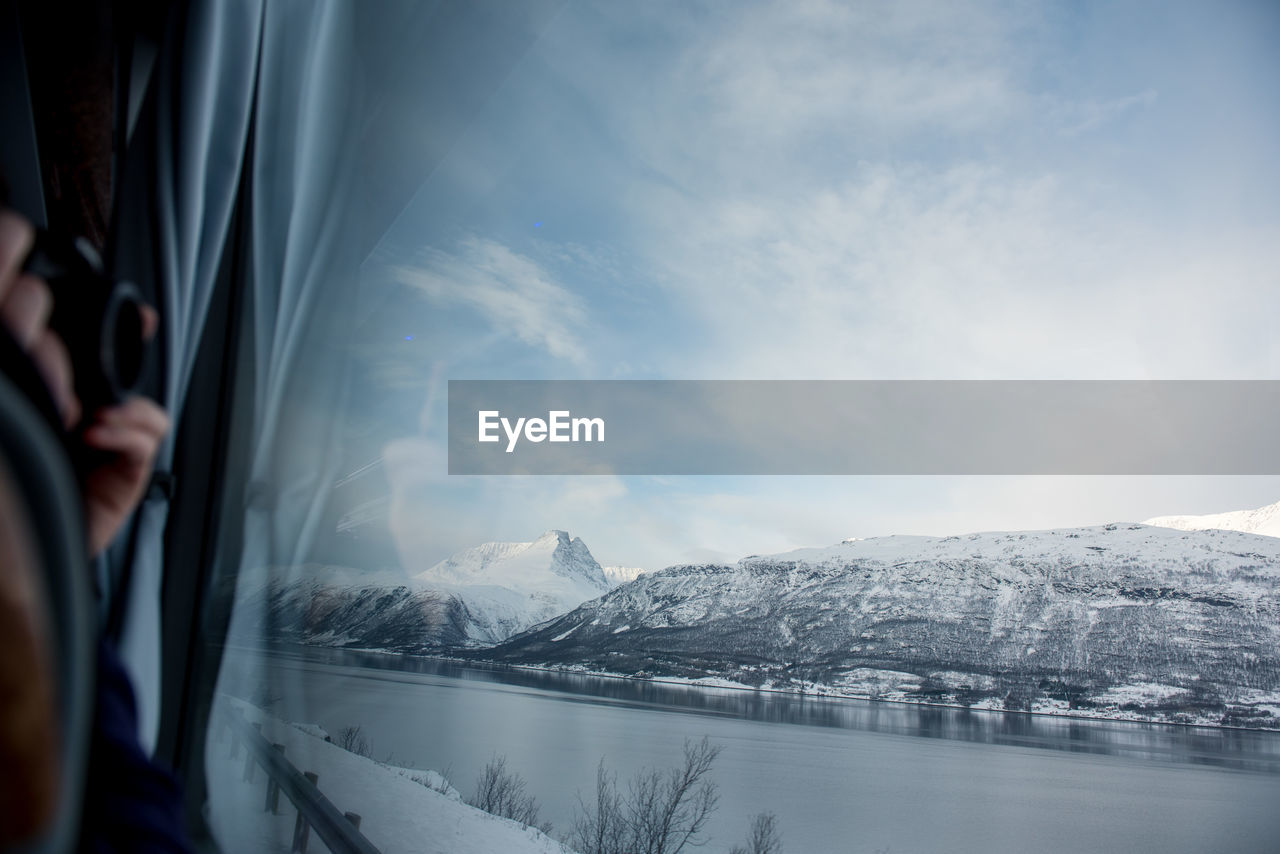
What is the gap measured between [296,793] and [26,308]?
1.59 metres

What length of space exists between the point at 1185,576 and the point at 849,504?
5.83 m

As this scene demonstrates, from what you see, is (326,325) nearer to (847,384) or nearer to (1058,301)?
(1058,301)

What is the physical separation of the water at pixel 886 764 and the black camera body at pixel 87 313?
331 centimetres

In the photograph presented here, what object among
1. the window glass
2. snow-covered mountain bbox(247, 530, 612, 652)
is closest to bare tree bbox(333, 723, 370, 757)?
the window glass

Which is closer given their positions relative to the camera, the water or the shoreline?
the water

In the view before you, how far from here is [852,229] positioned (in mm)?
6305

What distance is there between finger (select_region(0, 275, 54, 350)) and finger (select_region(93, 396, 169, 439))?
6cm

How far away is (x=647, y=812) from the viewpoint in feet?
17.4

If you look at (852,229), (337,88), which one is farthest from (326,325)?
(852,229)

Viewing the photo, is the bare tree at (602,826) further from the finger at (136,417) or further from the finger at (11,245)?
the finger at (11,245)

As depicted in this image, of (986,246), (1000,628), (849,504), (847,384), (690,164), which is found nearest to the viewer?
(690,164)

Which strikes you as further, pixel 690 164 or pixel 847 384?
pixel 847 384

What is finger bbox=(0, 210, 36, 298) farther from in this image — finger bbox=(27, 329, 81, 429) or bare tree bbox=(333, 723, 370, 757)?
bare tree bbox=(333, 723, 370, 757)

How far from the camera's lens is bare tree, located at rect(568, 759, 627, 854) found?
16.4 feet
